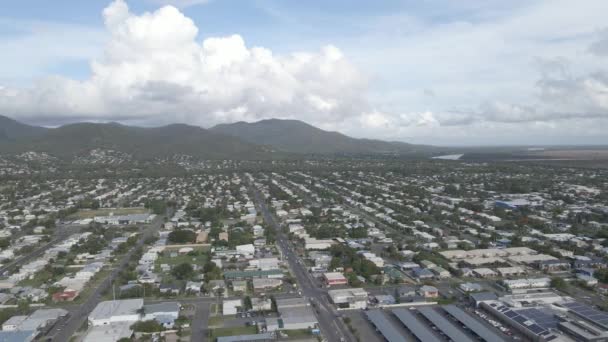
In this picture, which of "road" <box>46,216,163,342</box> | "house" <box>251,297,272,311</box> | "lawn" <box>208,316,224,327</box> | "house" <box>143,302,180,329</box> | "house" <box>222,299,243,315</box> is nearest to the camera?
"road" <box>46,216,163,342</box>

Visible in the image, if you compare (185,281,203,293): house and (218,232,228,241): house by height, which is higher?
(218,232,228,241): house

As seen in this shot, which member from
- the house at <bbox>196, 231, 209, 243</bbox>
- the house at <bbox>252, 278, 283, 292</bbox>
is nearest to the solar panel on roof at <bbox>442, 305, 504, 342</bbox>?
the house at <bbox>252, 278, 283, 292</bbox>

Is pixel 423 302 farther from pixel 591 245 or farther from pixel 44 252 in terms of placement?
pixel 44 252

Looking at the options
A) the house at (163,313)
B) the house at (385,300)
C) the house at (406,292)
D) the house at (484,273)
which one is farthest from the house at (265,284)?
the house at (484,273)

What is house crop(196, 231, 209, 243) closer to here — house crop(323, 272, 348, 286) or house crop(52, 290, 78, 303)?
house crop(52, 290, 78, 303)

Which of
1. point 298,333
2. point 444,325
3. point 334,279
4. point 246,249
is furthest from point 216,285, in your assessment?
point 444,325

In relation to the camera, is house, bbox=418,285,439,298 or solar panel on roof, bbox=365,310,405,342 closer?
solar panel on roof, bbox=365,310,405,342

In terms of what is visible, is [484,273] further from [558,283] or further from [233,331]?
[233,331]
